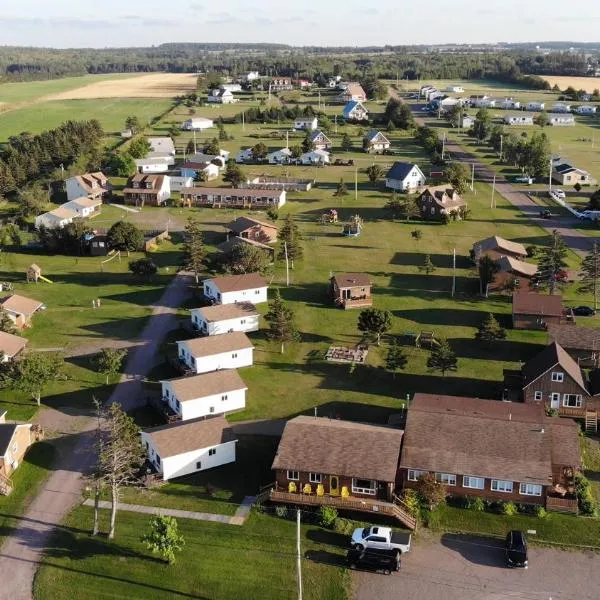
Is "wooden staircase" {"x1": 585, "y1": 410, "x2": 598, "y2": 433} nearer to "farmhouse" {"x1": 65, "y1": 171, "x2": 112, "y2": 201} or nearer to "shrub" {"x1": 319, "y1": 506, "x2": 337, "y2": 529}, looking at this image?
"shrub" {"x1": 319, "y1": 506, "x2": 337, "y2": 529}

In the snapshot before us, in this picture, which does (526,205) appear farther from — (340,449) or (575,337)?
(340,449)

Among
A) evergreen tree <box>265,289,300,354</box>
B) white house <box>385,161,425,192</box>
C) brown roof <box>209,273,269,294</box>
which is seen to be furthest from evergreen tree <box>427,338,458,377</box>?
white house <box>385,161,425,192</box>

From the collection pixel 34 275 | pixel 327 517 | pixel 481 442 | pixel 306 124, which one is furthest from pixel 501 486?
pixel 306 124

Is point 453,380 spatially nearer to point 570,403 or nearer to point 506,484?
point 570,403

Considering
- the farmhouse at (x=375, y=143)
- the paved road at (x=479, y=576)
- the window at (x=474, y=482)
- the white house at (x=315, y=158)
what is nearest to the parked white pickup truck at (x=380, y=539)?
the paved road at (x=479, y=576)

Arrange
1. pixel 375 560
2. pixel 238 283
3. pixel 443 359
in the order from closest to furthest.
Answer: pixel 375 560 → pixel 443 359 → pixel 238 283
